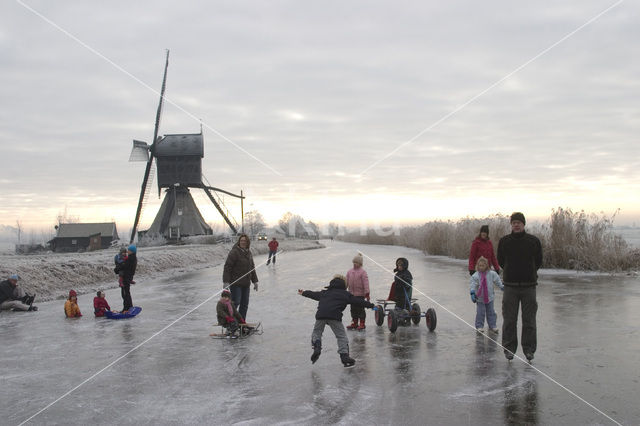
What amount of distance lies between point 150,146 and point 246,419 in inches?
2270

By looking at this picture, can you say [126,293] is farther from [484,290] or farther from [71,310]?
[484,290]

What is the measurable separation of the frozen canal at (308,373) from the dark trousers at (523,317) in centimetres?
32

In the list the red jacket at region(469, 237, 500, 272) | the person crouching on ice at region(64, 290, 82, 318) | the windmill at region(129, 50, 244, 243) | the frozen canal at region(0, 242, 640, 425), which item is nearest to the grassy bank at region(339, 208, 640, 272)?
the frozen canal at region(0, 242, 640, 425)

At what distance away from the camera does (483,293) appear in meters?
10.1

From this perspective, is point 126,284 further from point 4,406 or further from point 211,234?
point 211,234

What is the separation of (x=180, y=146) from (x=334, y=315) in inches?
2101

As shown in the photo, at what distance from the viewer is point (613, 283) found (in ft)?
58.1

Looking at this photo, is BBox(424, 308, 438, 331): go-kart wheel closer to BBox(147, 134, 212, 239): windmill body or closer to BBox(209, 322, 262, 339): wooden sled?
BBox(209, 322, 262, 339): wooden sled

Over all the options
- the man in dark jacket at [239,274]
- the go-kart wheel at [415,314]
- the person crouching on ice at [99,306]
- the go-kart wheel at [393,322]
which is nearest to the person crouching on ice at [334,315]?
A: the go-kart wheel at [393,322]

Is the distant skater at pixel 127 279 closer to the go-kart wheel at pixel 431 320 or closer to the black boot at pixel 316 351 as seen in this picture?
the black boot at pixel 316 351

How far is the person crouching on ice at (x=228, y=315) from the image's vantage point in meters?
10.1

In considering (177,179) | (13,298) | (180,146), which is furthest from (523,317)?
(180,146)

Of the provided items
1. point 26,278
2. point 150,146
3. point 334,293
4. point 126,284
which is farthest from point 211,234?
point 334,293

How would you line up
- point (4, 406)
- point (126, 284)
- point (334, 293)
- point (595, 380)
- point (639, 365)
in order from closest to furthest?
point (4, 406) → point (595, 380) → point (639, 365) → point (334, 293) → point (126, 284)
